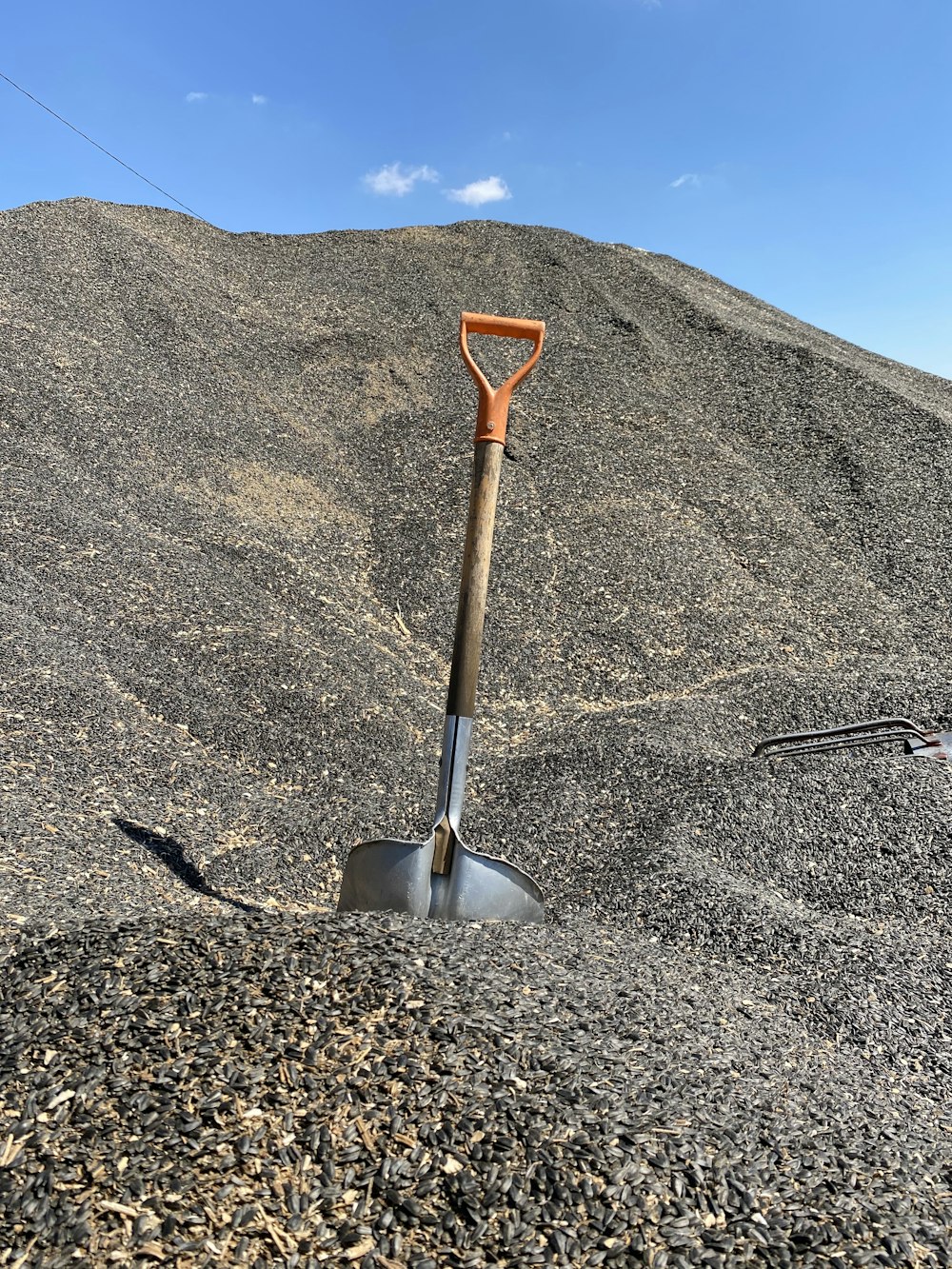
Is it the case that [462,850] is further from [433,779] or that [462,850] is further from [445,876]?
[433,779]

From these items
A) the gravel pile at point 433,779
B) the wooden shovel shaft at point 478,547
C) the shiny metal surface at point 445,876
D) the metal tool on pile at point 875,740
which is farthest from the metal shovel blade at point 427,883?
the metal tool on pile at point 875,740

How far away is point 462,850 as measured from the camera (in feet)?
10.6

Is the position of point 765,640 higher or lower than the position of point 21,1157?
higher

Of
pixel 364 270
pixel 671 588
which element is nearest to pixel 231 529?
pixel 671 588

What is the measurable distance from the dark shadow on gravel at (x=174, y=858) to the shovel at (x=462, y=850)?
76 cm

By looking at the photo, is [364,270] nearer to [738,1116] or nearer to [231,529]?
[231,529]

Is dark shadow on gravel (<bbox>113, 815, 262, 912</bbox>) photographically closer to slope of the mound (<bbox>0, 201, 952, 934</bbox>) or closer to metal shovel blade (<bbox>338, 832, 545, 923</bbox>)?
slope of the mound (<bbox>0, 201, 952, 934</bbox>)

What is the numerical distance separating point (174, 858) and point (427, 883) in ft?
4.47

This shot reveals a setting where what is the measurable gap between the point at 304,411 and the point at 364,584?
11.2 feet

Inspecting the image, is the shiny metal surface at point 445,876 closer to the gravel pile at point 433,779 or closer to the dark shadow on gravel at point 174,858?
the gravel pile at point 433,779

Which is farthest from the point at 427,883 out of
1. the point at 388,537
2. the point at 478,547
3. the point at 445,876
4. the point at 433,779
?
the point at 388,537

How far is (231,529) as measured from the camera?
7875mm

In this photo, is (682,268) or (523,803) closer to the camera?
(523,803)

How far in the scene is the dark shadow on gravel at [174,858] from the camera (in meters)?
3.89
